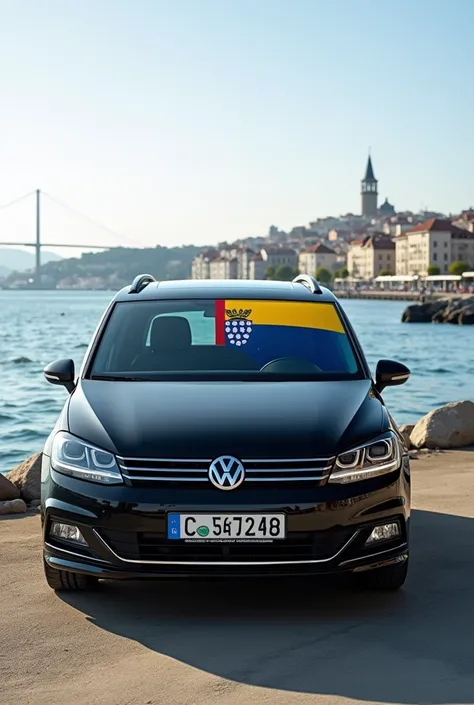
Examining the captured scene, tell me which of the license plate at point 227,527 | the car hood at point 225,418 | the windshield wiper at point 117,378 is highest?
the windshield wiper at point 117,378

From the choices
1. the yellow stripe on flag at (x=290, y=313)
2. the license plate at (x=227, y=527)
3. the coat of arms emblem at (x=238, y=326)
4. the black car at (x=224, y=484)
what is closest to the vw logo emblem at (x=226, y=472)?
the black car at (x=224, y=484)

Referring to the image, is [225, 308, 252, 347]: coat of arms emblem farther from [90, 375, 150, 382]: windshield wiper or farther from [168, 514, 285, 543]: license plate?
[168, 514, 285, 543]: license plate

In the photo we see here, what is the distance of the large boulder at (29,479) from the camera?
8.21 meters

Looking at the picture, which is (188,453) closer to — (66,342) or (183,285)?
(183,285)

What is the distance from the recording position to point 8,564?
5.64 m

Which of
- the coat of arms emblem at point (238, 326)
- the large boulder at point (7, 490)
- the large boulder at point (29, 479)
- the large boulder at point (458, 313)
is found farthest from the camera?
the large boulder at point (458, 313)

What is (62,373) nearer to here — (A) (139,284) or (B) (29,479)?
(A) (139,284)

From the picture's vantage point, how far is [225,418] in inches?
182

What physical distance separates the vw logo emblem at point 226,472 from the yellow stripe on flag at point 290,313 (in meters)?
1.53

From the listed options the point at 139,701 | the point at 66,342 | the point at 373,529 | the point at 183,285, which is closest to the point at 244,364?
the point at 183,285

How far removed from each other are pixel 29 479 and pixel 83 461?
13.0 feet

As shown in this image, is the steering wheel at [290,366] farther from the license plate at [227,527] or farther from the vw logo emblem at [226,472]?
the license plate at [227,527]

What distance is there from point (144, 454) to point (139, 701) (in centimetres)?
106

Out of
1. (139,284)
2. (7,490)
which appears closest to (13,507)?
(7,490)
